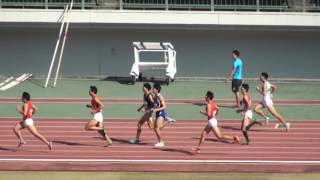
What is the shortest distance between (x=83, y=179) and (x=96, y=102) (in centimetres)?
276

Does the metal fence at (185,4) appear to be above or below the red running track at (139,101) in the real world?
above

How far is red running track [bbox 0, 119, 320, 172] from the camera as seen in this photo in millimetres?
14594

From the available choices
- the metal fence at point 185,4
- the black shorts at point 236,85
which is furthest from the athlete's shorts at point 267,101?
the metal fence at point 185,4

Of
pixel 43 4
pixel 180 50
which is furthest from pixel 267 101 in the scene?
pixel 43 4

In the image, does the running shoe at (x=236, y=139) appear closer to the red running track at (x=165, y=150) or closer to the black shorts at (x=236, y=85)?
the red running track at (x=165, y=150)

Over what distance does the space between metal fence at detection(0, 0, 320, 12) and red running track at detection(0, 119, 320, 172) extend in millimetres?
9505

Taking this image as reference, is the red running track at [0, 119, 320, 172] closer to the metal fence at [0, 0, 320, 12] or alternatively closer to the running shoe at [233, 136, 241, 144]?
the running shoe at [233, 136, 241, 144]

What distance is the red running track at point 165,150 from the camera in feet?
47.9

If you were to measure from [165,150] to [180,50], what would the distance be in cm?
1215

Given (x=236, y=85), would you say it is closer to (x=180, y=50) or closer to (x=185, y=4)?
(x=180, y=50)

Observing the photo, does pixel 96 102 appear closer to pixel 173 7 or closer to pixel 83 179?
pixel 83 179

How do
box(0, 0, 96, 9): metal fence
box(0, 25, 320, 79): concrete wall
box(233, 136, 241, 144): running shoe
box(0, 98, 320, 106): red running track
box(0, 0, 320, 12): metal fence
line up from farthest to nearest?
1. box(0, 0, 320, 12): metal fence
2. box(0, 0, 96, 9): metal fence
3. box(0, 25, 320, 79): concrete wall
4. box(0, 98, 320, 106): red running track
5. box(233, 136, 241, 144): running shoe

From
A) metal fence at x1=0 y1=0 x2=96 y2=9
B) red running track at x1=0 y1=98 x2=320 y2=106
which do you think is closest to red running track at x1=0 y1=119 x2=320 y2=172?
red running track at x1=0 y1=98 x2=320 y2=106

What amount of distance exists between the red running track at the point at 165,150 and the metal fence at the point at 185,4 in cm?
951
